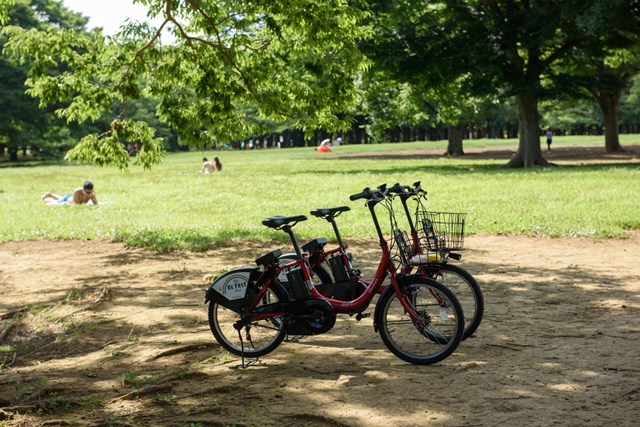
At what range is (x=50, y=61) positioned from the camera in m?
14.2

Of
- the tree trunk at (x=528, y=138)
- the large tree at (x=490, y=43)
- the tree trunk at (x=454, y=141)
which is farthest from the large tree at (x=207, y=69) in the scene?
the tree trunk at (x=454, y=141)

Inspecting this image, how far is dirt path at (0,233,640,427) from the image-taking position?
18.2 feet

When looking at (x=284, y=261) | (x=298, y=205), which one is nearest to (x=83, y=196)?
(x=298, y=205)

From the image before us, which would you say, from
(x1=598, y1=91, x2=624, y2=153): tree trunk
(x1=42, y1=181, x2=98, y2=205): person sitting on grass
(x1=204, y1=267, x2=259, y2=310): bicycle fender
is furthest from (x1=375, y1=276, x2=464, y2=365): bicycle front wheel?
(x1=598, y1=91, x2=624, y2=153): tree trunk

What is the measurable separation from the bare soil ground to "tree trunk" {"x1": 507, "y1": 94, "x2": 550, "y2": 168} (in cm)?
2356

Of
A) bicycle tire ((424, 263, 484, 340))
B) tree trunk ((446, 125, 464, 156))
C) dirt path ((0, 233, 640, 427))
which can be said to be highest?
tree trunk ((446, 125, 464, 156))

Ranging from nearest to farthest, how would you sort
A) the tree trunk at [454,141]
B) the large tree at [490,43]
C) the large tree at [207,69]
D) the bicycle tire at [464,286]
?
the bicycle tire at [464,286], the large tree at [207,69], the large tree at [490,43], the tree trunk at [454,141]

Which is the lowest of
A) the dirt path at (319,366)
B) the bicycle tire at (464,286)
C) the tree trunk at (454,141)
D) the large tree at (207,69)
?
the dirt path at (319,366)

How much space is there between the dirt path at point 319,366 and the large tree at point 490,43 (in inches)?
841

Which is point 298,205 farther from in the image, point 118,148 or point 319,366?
point 319,366

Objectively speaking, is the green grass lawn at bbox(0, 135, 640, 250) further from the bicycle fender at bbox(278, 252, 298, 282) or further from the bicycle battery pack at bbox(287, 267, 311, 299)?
the bicycle battery pack at bbox(287, 267, 311, 299)

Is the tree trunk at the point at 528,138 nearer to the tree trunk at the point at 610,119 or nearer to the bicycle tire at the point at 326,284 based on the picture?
the tree trunk at the point at 610,119

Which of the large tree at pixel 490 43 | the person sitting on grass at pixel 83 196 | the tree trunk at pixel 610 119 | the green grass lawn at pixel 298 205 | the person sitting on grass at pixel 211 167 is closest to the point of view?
the green grass lawn at pixel 298 205

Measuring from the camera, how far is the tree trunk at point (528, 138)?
34219 mm
